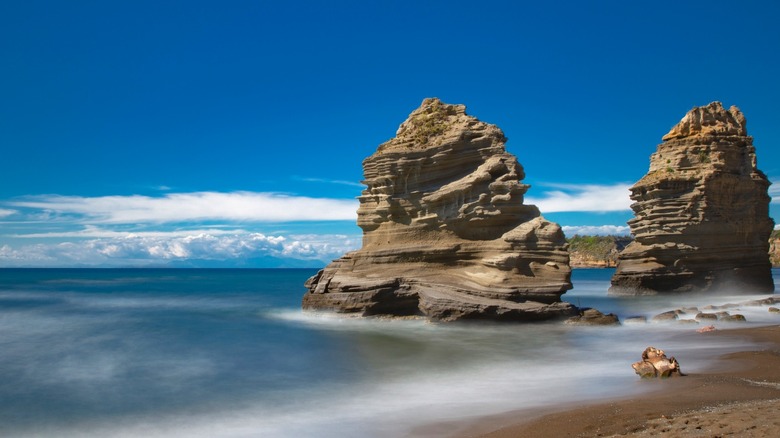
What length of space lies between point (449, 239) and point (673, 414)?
15.8 m

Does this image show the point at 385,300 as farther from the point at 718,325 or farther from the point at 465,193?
the point at 718,325

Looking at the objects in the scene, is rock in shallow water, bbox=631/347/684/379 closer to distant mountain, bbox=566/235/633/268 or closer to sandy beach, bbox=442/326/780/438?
sandy beach, bbox=442/326/780/438

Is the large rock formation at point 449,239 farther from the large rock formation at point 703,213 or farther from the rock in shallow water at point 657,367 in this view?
the large rock formation at point 703,213

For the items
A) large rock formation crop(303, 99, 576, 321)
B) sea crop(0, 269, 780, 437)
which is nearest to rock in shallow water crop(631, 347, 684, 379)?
sea crop(0, 269, 780, 437)

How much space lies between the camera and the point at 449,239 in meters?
24.5

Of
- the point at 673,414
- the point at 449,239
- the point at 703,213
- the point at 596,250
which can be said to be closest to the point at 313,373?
the point at 673,414

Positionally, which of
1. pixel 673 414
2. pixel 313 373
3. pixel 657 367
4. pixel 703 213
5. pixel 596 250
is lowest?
pixel 313 373

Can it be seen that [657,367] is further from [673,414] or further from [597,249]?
[597,249]

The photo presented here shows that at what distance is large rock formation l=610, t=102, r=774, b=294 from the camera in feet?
116

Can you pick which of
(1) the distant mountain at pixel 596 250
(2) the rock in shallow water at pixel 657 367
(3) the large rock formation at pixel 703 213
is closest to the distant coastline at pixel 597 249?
(1) the distant mountain at pixel 596 250

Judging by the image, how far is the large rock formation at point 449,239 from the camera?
2222cm

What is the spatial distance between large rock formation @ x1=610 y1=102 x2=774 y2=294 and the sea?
34.6 ft

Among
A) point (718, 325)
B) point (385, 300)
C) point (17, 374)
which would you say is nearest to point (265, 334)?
point (385, 300)

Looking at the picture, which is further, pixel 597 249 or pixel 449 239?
pixel 597 249
